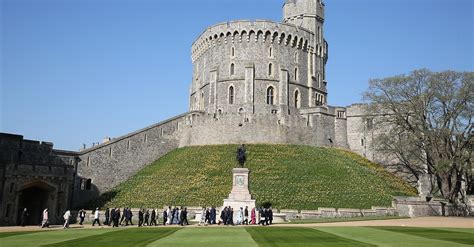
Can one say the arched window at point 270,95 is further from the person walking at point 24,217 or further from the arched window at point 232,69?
the person walking at point 24,217

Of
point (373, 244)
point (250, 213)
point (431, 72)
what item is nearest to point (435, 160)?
point (431, 72)

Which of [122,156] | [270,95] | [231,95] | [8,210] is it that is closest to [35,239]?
[8,210]

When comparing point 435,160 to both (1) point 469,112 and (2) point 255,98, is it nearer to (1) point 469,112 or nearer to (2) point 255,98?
(1) point 469,112

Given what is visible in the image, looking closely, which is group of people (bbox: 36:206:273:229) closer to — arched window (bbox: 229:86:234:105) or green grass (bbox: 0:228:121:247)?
green grass (bbox: 0:228:121:247)

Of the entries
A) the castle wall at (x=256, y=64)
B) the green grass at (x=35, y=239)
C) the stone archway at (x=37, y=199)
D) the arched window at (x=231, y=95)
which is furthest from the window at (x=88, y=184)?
the green grass at (x=35, y=239)

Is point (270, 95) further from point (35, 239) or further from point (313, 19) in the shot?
point (35, 239)

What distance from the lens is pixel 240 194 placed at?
32875 mm

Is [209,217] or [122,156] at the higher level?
[122,156]

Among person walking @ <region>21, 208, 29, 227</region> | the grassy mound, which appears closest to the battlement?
the grassy mound

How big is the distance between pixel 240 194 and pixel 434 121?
75.9ft

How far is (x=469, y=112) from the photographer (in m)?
41.7

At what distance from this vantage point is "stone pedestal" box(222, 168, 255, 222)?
106 ft

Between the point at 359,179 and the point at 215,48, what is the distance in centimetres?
3361

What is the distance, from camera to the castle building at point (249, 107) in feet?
172
